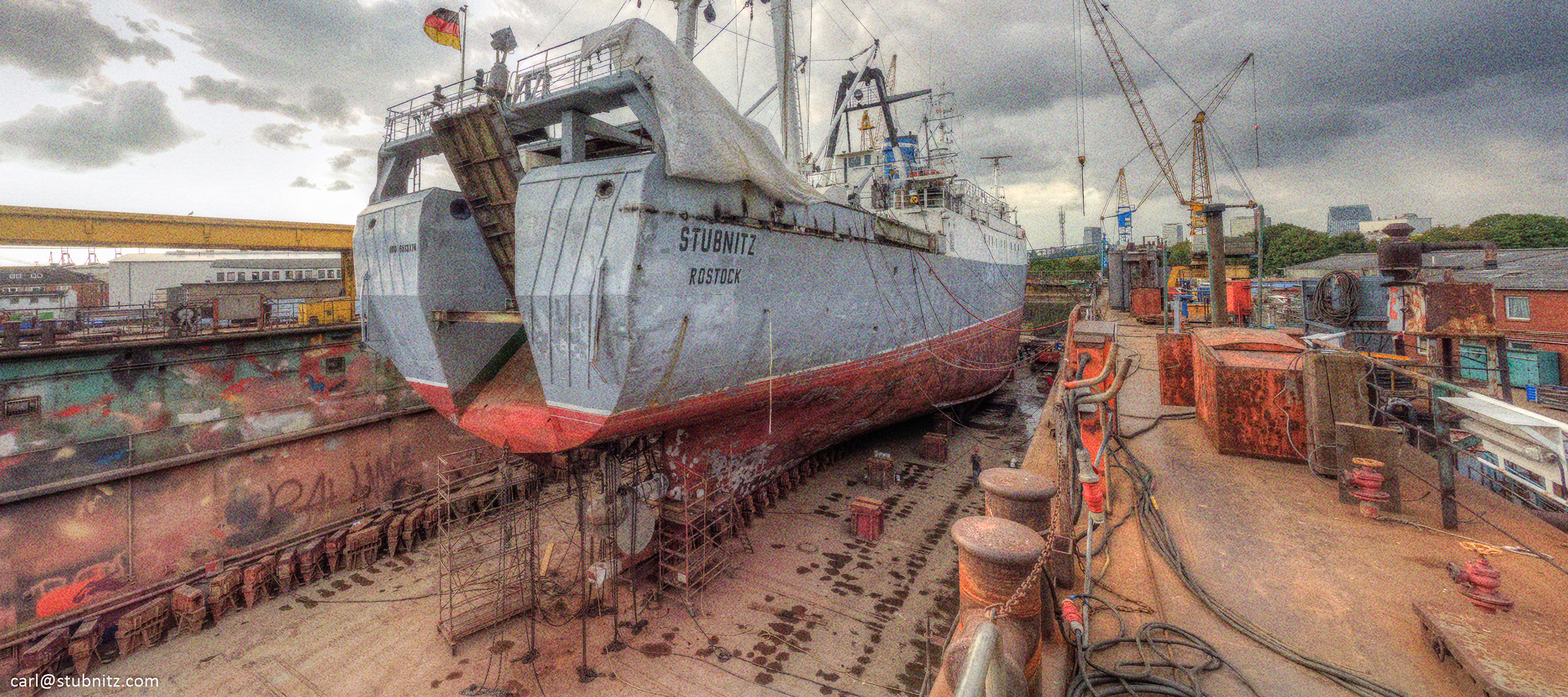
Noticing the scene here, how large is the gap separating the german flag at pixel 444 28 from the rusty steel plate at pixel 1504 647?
13.0m

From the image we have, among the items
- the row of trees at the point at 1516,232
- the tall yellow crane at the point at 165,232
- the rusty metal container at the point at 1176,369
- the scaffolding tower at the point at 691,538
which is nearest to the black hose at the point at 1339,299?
the rusty metal container at the point at 1176,369

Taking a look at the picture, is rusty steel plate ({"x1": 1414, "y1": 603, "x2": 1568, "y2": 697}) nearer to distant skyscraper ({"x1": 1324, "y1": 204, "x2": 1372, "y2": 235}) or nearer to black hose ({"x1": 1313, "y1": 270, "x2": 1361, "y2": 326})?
black hose ({"x1": 1313, "y1": 270, "x2": 1361, "y2": 326})

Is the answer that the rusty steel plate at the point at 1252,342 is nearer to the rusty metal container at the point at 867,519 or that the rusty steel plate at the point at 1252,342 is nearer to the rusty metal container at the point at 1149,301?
the rusty metal container at the point at 867,519

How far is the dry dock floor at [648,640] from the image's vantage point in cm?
809

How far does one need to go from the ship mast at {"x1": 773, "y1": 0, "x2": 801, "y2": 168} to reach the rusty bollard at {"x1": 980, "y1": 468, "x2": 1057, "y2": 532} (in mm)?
10436

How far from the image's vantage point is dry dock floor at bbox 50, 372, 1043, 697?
26.5ft

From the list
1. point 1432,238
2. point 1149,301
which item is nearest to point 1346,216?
point 1432,238

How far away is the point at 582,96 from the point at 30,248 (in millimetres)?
18155

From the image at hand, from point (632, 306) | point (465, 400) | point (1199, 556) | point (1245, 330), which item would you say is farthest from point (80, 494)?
point (1245, 330)

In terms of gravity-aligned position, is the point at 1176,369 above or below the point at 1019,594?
above

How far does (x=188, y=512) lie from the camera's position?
38.6 feet

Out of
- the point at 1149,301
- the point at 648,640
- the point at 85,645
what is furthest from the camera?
the point at 1149,301

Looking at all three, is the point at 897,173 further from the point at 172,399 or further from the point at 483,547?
the point at 172,399

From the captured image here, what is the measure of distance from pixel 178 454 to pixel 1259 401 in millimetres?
20322
